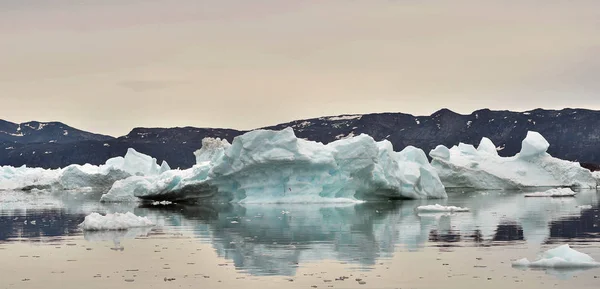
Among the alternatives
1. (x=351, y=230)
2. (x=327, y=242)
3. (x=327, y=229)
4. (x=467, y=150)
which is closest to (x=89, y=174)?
(x=467, y=150)

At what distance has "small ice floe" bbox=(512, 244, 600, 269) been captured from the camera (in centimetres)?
1281

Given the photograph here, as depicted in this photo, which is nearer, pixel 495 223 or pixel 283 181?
pixel 495 223

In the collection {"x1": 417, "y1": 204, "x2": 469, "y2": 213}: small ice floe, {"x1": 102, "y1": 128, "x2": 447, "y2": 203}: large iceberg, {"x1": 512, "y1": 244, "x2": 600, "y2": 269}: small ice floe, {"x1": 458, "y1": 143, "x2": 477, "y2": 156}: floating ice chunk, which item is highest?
{"x1": 458, "y1": 143, "x2": 477, "y2": 156}: floating ice chunk

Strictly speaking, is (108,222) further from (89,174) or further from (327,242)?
(89,174)

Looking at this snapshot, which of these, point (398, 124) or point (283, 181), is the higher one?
point (398, 124)

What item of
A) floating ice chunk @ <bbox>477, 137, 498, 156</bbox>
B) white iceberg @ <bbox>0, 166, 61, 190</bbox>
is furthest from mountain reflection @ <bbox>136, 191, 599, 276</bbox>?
white iceberg @ <bbox>0, 166, 61, 190</bbox>

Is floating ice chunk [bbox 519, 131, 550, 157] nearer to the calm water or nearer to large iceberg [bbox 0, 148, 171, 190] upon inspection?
large iceberg [bbox 0, 148, 171, 190]

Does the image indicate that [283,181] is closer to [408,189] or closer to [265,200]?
[265,200]

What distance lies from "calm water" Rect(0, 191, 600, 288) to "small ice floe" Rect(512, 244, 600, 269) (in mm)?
383

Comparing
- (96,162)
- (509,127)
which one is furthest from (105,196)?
(509,127)

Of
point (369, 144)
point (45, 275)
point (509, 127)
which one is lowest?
point (45, 275)

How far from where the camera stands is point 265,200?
34656 millimetres

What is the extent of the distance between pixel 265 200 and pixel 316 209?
15.9 ft

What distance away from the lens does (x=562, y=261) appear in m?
12.8
